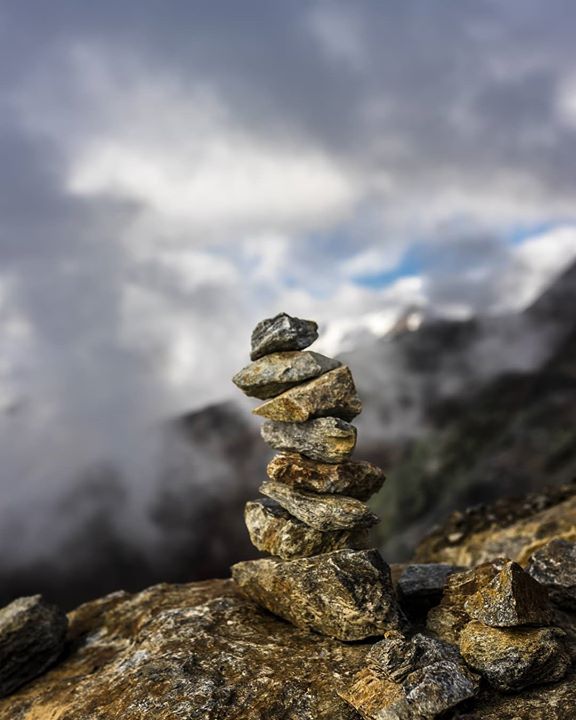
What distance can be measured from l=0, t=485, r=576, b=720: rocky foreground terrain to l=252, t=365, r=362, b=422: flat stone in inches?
273

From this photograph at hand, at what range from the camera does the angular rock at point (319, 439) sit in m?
18.1

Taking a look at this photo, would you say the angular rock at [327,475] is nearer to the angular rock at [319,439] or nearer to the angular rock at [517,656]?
the angular rock at [319,439]

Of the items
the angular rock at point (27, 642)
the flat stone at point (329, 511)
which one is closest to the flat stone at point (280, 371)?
the flat stone at point (329, 511)

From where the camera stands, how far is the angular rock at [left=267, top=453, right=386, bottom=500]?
1809 centimetres

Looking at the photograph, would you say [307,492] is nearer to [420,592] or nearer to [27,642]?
[420,592]

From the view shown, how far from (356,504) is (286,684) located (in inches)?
242

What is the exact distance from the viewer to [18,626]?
19031 millimetres

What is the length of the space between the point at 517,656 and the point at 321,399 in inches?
377

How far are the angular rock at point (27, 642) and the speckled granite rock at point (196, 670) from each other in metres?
0.57

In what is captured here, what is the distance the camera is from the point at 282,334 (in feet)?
62.8

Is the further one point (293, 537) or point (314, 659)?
point (293, 537)

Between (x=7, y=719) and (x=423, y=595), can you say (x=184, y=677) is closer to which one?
(x=7, y=719)

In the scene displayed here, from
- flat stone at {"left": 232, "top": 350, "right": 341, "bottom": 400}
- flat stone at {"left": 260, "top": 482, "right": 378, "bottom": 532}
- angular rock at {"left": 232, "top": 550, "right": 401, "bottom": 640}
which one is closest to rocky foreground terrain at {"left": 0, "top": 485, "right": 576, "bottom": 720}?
angular rock at {"left": 232, "top": 550, "right": 401, "bottom": 640}

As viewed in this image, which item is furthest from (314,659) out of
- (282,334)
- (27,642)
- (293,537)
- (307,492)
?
(27,642)
